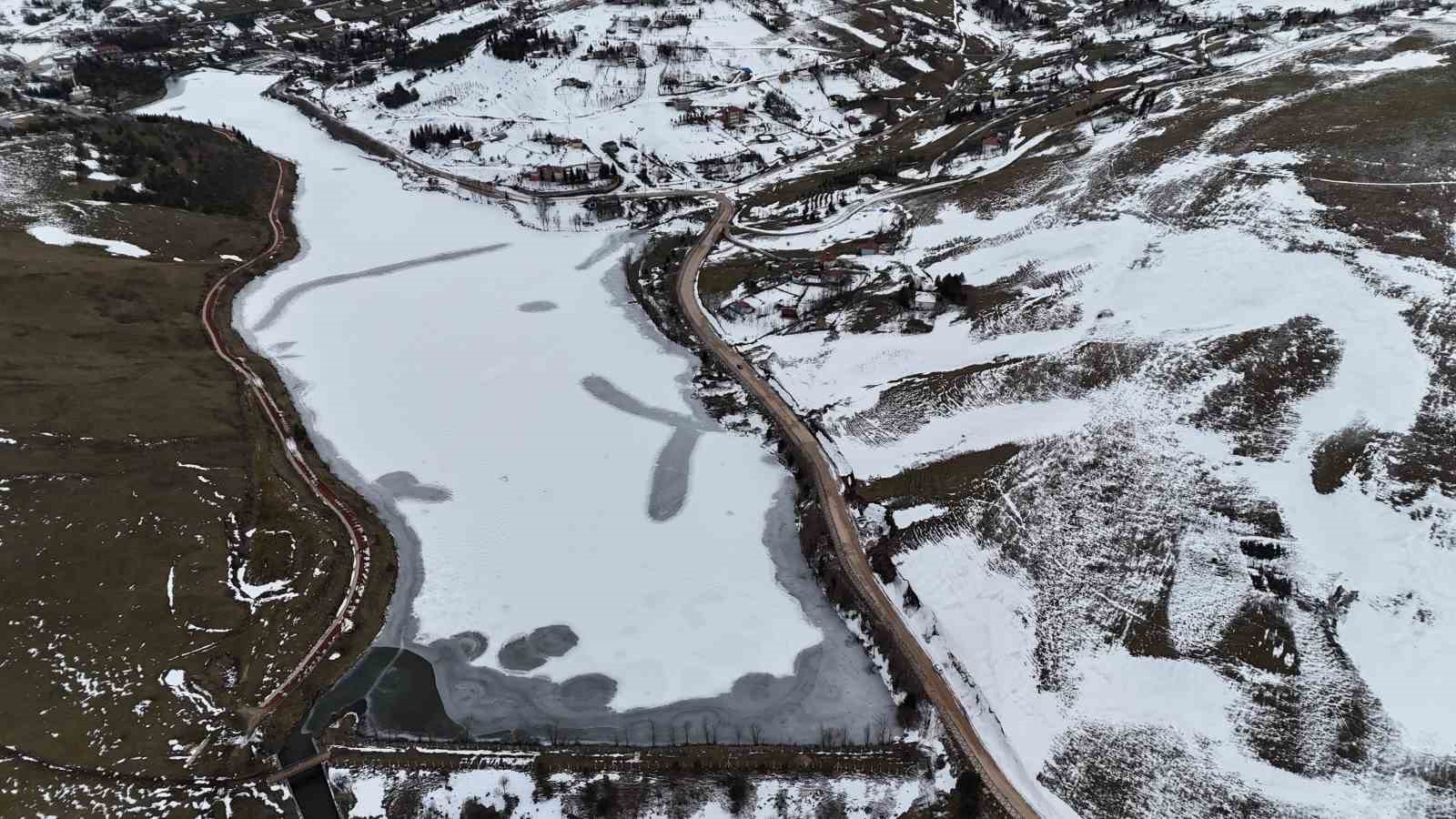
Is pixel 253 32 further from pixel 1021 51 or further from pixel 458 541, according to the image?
pixel 458 541

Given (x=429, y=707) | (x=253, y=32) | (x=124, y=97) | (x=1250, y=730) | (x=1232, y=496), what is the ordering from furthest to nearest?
1. (x=253, y=32)
2. (x=124, y=97)
3. (x=1232, y=496)
4. (x=429, y=707)
5. (x=1250, y=730)

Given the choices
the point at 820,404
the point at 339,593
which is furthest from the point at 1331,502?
the point at 339,593

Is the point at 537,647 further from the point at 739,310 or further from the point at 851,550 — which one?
the point at 739,310

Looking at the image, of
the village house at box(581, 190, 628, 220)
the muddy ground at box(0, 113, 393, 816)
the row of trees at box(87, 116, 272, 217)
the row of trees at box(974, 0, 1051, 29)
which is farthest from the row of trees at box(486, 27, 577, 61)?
the row of trees at box(974, 0, 1051, 29)

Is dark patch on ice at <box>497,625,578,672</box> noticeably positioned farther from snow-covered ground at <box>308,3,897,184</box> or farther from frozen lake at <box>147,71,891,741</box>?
snow-covered ground at <box>308,3,897,184</box>

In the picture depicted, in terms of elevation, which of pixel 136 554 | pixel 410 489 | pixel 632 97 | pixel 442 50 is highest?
pixel 442 50

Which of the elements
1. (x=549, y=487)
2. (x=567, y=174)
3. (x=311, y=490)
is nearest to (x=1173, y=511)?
(x=549, y=487)

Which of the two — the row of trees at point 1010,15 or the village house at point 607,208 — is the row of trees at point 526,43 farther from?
the row of trees at point 1010,15
